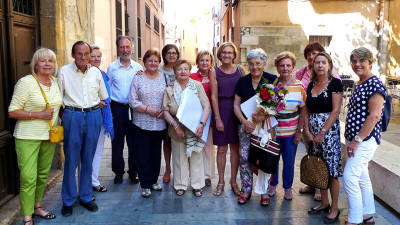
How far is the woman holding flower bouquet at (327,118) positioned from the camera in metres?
3.68

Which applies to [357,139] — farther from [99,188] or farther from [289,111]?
[99,188]

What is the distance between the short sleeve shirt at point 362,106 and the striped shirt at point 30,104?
293 cm

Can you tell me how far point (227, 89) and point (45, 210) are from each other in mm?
2451

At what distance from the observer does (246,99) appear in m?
4.09

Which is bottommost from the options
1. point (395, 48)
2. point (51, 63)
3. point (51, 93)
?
point (51, 93)

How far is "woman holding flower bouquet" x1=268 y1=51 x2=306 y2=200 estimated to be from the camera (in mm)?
3941

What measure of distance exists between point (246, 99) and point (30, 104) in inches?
88.0

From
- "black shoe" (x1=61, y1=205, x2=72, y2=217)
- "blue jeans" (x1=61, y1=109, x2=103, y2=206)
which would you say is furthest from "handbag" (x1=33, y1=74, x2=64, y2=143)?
"black shoe" (x1=61, y1=205, x2=72, y2=217)

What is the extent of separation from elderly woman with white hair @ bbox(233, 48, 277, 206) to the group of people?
0.5 inches

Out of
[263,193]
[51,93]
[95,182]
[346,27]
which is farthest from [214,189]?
[346,27]

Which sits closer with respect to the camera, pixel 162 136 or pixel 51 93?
pixel 51 93

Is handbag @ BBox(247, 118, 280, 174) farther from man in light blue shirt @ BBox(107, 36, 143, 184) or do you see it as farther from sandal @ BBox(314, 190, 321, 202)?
man in light blue shirt @ BBox(107, 36, 143, 184)

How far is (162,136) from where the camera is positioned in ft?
14.9

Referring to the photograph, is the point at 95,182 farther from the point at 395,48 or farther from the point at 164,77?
the point at 395,48
